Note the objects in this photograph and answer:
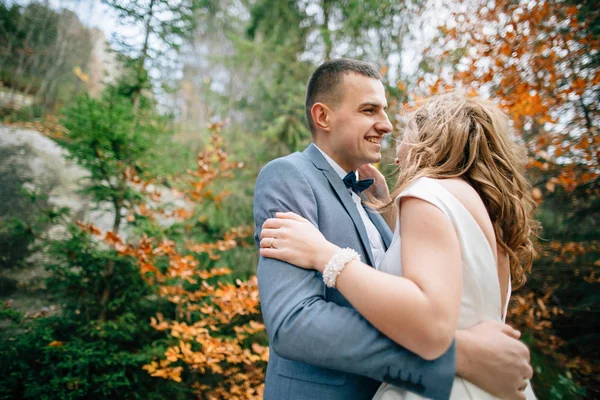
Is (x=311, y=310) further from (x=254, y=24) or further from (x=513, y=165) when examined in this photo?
(x=254, y=24)

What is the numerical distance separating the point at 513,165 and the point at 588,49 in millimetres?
3884

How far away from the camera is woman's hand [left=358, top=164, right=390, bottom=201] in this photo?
2221 millimetres

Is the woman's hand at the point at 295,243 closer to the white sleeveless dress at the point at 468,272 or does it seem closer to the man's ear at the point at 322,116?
the white sleeveless dress at the point at 468,272

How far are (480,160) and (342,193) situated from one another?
2.05 ft

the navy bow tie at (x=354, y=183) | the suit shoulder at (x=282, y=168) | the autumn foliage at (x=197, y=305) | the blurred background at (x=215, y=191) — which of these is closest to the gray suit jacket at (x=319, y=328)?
the suit shoulder at (x=282, y=168)

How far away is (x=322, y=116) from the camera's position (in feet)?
6.63

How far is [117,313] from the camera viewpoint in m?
3.55

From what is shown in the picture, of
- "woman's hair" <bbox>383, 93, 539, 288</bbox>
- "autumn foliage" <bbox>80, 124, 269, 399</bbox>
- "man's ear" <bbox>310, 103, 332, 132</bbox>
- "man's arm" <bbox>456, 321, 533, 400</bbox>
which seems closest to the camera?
"man's arm" <bbox>456, 321, 533, 400</bbox>

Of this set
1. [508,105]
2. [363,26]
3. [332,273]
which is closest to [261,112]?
[363,26]

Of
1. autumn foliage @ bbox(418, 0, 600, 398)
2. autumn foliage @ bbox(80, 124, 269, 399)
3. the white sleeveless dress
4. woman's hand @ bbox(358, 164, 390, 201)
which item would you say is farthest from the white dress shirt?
autumn foliage @ bbox(418, 0, 600, 398)

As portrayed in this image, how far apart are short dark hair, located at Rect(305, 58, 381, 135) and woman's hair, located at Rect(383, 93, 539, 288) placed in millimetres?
669

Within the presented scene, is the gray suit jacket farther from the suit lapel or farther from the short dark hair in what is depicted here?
the short dark hair

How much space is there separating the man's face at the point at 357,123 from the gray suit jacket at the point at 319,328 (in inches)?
14.6

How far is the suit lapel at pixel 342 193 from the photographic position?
154 centimetres
